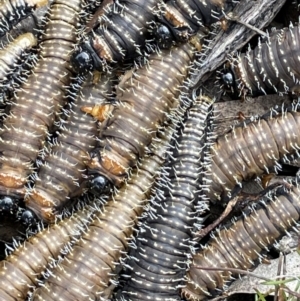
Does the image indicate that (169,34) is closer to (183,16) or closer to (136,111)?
(183,16)

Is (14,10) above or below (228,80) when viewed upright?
below

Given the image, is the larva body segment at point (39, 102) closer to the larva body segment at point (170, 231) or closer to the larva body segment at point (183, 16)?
the larva body segment at point (183, 16)

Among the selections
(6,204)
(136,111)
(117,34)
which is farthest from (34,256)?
(117,34)

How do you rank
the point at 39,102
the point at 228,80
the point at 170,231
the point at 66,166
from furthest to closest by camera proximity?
the point at 228,80, the point at 39,102, the point at 66,166, the point at 170,231

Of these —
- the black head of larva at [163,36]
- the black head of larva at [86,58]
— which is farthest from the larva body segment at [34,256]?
the black head of larva at [163,36]

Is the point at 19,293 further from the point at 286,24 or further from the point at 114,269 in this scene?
the point at 286,24

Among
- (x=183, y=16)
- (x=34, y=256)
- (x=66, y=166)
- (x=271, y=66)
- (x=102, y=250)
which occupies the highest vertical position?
(x=271, y=66)

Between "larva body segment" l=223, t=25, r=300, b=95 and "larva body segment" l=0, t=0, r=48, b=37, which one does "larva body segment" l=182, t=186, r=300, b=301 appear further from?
"larva body segment" l=0, t=0, r=48, b=37

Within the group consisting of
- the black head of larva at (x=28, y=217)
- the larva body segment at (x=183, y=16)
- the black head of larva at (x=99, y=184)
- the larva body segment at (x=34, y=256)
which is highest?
the larva body segment at (x=183, y=16)
